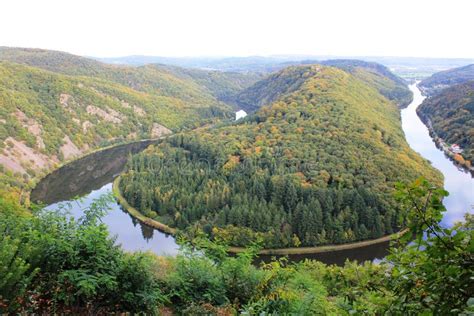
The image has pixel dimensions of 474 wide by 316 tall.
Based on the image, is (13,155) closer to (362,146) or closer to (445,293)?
(362,146)

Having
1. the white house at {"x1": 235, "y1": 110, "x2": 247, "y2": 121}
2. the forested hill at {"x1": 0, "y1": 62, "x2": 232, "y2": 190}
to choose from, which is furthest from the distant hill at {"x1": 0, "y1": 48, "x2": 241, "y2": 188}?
the white house at {"x1": 235, "y1": 110, "x2": 247, "y2": 121}

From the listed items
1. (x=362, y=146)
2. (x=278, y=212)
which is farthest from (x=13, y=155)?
(x=362, y=146)

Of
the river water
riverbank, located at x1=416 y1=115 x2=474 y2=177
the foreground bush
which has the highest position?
the foreground bush

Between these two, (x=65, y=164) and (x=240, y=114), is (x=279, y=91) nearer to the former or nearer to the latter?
(x=240, y=114)

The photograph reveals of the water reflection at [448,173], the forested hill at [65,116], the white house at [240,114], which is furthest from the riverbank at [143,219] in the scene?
the white house at [240,114]

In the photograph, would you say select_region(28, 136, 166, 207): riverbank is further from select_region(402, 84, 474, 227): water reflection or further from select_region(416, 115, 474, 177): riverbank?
select_region(416, 115, 474, 177): riverbank
